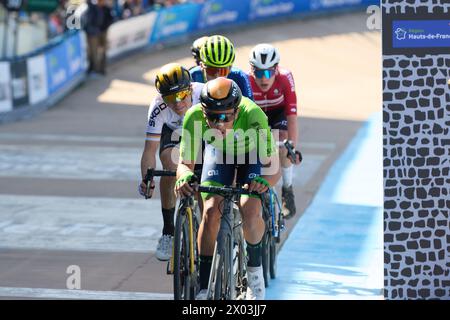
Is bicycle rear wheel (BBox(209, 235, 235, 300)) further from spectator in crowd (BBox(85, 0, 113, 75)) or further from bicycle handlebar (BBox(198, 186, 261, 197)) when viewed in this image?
spectator in crowd (BBox(85, 0, 113, 75))

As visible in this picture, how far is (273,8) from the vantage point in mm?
35406

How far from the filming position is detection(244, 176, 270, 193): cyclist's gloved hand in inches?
300

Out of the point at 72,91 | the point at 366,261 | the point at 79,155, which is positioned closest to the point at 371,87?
the point at 72,91

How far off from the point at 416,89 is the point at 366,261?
3.14m

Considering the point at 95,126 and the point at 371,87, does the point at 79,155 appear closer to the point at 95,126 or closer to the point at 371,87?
the point at 95,126

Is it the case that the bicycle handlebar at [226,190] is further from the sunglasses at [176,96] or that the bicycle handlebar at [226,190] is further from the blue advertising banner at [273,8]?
the blue advertising banner at [273,8]

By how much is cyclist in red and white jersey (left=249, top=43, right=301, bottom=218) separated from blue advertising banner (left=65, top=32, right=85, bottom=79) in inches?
580

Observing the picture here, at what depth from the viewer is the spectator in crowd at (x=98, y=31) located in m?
26.0

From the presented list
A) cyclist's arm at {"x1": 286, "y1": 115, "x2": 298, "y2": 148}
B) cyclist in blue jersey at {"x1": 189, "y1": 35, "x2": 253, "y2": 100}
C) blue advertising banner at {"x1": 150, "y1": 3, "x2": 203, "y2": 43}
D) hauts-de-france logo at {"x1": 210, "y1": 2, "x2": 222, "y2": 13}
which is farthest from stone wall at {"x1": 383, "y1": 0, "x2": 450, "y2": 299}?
hauts-de-france logo at {"x1": 210, "y1": 2, "x2": 222, "y2": 13}

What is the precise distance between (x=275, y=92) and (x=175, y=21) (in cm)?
2139

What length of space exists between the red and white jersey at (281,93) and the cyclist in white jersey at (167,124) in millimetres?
1338

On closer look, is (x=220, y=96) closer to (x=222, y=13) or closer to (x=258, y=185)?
(x=258, y=185)

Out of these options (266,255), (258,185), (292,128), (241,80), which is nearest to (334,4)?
(292,128)

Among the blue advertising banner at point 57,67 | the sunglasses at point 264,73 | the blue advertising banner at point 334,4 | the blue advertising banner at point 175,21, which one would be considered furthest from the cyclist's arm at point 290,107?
the blue advertising banner at point 334,4
